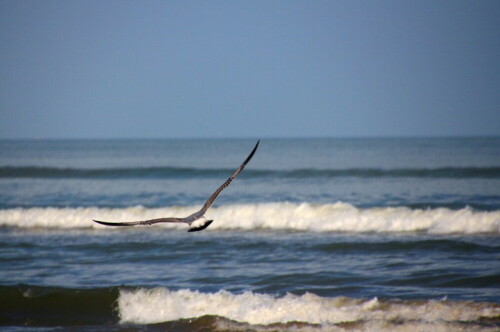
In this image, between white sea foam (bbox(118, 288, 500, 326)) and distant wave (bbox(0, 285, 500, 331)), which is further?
white sea foam (bbox(118, 288, 500, 326))

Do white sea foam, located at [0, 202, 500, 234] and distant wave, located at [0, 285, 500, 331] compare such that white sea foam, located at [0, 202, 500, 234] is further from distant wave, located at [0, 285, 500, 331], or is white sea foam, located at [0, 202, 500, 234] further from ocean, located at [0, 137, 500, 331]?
distant wave, located at [0, 285, 500, 331]

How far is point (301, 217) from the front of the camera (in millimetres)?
19766

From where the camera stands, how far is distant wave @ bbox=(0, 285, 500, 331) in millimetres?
9859

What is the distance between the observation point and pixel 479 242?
50.9 feet

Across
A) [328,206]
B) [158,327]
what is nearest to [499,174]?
[328,206]

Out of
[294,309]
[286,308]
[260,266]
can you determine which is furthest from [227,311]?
[260,266]

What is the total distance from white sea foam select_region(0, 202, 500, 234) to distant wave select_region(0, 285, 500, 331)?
24.0 ft

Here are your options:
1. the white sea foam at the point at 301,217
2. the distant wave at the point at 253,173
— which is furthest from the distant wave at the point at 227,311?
the distant wave at the point at 253,173

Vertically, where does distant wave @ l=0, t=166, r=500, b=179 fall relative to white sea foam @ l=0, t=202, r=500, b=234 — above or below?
above

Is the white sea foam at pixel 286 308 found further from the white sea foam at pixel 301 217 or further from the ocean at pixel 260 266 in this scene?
the white sea foam at pixel 301 217

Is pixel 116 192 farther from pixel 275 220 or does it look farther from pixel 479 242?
pixel 479 242

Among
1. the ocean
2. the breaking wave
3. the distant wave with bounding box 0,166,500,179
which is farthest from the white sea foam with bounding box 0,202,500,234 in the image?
the distant wave with bounding box 0,166,500,179

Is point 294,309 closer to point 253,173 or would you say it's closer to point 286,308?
point 286,308

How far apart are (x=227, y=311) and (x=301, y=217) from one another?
919 cm
